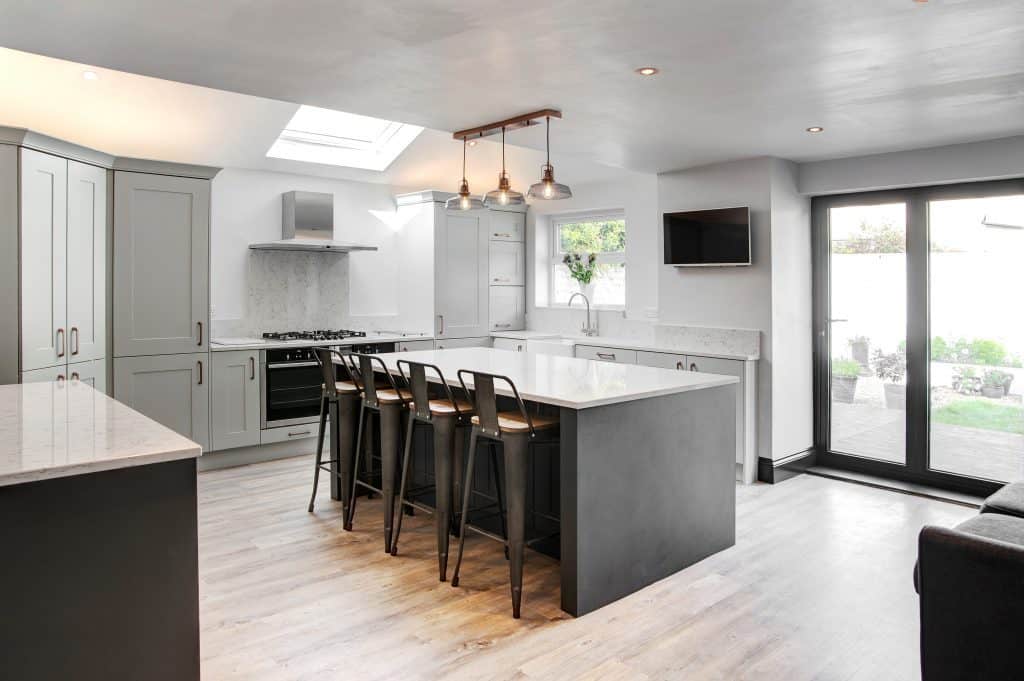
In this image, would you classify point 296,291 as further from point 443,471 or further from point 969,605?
point 969,605

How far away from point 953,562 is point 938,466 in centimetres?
350

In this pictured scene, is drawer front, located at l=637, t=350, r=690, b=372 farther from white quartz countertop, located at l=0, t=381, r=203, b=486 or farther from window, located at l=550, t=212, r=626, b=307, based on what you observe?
white quartz countertop, located at l=0, t=381, r=203, b=486

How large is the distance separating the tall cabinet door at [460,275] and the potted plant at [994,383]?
4.30 metres

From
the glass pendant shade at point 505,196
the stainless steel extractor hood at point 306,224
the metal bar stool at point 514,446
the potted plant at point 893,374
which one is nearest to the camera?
the metal bar stool at point 514,446

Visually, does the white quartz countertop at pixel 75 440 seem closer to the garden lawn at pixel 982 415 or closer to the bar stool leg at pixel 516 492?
the bar stool leg at pixel 516 492

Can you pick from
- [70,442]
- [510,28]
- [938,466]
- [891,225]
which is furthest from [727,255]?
[70,442]

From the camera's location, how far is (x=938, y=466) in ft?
16.3

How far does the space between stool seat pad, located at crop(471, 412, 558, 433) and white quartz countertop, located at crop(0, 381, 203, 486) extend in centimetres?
136

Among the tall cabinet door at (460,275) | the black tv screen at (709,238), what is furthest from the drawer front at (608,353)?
the tall cabinet door at (460,275)

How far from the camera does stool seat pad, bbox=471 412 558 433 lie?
10.0 feet

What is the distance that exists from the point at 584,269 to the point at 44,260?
15.2ft

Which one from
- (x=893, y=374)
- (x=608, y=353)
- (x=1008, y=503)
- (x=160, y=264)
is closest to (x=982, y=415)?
(x=893, y=374)

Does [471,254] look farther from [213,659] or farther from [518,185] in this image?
[213,659]

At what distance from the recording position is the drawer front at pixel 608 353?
5777 mm
